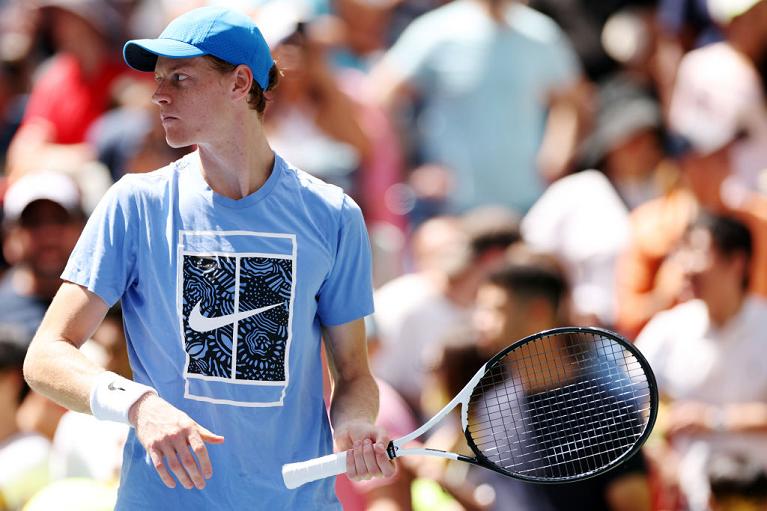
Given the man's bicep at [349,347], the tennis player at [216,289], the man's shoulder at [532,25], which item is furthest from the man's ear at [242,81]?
the man's shoulder at [532,25]

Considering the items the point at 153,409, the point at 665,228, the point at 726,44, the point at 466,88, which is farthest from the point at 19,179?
the point at 153,409

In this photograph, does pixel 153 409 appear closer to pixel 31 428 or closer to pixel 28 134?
pixel 31 428

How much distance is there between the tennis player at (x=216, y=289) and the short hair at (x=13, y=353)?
2.65m

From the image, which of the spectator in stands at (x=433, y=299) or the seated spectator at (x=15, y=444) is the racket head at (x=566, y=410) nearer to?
the spectator in stands at (x=433, y=299)

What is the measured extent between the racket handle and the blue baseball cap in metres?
0.98

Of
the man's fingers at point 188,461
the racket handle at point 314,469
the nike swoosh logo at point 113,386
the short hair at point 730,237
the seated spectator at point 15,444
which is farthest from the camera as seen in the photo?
the short hair at point 730,237

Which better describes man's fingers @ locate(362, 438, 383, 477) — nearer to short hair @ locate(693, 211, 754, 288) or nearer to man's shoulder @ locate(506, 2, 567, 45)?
short hair @ locate(693, 211, 754, 288)

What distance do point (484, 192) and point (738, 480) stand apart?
97.3 inches

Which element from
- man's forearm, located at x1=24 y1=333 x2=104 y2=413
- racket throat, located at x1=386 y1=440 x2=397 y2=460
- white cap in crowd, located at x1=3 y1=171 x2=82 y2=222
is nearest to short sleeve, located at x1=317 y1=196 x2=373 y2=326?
racket throat, located at x1=386 y1=440 x2=397 y2=460

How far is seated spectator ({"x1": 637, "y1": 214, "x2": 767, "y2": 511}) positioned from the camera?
18.2ft

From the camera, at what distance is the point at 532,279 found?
5734 millimetres

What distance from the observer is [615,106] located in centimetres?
734

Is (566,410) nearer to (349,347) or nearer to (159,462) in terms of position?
(349,347)

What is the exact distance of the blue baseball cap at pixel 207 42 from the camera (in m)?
3.36
